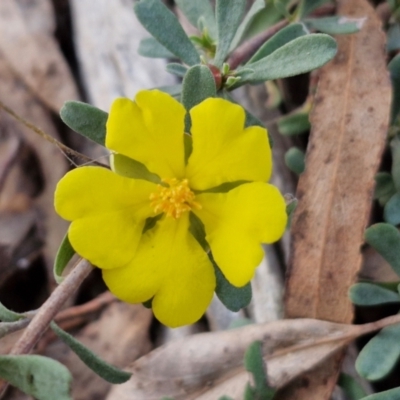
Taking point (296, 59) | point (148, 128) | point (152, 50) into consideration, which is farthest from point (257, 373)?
point (152, 50)

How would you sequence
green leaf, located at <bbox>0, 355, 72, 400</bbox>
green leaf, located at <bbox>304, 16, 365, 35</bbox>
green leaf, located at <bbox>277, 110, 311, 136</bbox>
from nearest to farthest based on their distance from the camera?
green leaf, located at <bbox>0, 355, 72, 400</bbox> < green leaf, located at <bbox>304, 16, 365, 35</bbox> < green leaf, located at <bbox>277, 110, 311, 136</bbox>

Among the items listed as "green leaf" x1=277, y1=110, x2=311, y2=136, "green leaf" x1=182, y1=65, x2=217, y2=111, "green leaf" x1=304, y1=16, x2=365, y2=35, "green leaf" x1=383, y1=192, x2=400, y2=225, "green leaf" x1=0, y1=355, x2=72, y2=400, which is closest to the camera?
"green leaf" x1=0, y1=355, x2=72, y2=400

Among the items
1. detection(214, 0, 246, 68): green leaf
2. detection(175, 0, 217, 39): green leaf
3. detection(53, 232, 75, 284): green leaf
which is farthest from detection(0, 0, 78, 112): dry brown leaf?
detection(53, 232, 75, 284): green leaf

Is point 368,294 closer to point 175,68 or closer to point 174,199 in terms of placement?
point 174,199

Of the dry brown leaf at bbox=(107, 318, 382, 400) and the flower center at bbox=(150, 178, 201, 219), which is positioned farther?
the dry brown leaf at bbox=(107, 318, 382, 400)

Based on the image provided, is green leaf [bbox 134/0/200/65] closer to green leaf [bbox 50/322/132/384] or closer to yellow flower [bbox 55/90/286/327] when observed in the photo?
yellow flower [bbox 55/90/286/327]

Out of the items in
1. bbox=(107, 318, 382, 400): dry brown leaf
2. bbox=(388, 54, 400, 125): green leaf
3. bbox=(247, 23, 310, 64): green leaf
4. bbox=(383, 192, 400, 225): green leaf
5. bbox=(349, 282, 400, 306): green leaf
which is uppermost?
bbox=(247, 23, 310, 64): green leaf
